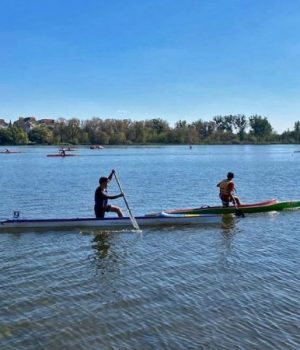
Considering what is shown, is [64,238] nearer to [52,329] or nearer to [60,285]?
[60,285]

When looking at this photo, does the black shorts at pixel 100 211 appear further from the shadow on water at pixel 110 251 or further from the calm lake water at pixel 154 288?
the shadow on water at pixel 110 251

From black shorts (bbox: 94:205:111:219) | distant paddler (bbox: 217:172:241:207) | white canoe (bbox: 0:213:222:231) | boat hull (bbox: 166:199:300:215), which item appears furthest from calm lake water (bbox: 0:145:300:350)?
distant paddler (bbox: 217:172:241:207)

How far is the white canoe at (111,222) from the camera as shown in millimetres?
18328

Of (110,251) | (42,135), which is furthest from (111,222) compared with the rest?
(42,135)

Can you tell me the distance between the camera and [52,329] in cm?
902

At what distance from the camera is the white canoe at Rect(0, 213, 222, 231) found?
1833 cm

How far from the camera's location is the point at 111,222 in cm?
1870

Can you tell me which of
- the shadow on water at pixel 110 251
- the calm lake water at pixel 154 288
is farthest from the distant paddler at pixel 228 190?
the shadow on water at pixel 110 251

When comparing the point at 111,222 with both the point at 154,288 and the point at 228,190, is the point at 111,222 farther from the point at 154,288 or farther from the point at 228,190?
the point at 154,288

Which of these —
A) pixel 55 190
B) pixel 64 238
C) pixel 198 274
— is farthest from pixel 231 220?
pixel 55 190

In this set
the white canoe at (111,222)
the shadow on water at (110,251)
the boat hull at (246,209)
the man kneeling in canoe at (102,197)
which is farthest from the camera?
the boat hull at (246,209)

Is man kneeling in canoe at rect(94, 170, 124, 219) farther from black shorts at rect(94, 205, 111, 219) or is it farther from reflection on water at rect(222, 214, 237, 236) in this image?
reflection on water at rect(222, 214, 237, 236)

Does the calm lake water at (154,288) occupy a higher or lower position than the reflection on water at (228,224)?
higher

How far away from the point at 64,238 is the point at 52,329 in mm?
8201
